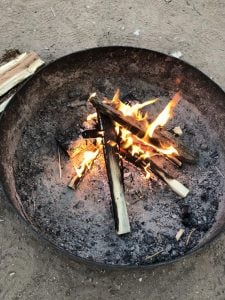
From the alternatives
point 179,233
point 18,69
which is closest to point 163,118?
point 179,233

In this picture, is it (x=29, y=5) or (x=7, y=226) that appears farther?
(x=29, y=5)

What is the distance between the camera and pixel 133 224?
2836mm

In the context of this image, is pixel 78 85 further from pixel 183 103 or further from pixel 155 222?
pixel 155 222

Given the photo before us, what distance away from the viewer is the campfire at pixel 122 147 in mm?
2775

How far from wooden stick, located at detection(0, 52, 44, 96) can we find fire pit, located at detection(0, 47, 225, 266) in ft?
0.95

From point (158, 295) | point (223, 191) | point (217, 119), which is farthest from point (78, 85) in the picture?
point (158, 295)

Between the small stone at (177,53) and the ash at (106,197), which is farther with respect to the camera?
the small stone at (177,53)

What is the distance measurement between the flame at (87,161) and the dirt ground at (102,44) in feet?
1.70

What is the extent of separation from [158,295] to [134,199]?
0.63 metres

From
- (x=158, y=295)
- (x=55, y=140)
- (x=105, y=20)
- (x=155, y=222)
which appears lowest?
(x=158, y=295)

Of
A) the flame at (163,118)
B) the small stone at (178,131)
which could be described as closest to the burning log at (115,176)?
the flame at (163,118)

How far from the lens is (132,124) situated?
109 inches

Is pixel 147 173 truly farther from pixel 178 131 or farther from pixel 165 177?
pixel 178 131

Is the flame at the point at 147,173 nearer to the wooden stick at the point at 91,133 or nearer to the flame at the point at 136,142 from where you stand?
the flame at the point at 136,142
